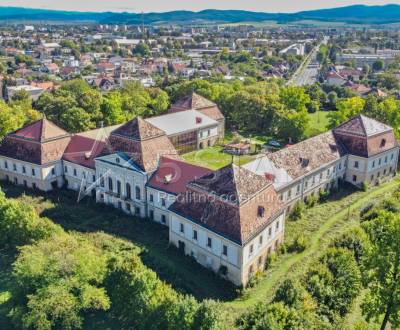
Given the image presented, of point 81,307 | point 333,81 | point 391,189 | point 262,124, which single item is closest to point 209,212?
point 81,307

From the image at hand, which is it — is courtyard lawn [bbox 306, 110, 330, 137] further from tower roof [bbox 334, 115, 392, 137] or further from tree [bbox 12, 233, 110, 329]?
tree [bbox 12, 233, 110, 329]

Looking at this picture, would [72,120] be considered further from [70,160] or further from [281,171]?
[281,171]

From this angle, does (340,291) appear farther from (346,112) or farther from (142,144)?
(346,112)

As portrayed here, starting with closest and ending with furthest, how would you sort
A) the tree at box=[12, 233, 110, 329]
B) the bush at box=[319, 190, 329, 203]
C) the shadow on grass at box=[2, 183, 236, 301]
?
1. the tree at box=[12, 233, 110, 329]
2. the shadow on grass at box=[2, 183, 236, 301]
3. the bush at box=[319, 190, 329, 203]

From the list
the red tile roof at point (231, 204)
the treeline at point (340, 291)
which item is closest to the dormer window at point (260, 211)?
the red tile roof at point (231, 204)

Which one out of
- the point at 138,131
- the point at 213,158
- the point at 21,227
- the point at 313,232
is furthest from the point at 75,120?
the point at 313,232

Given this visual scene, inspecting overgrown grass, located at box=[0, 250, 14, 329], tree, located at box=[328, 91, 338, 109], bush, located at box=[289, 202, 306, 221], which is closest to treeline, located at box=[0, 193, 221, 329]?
overgrown grass, located at box=[0, 250, 14, 329]
